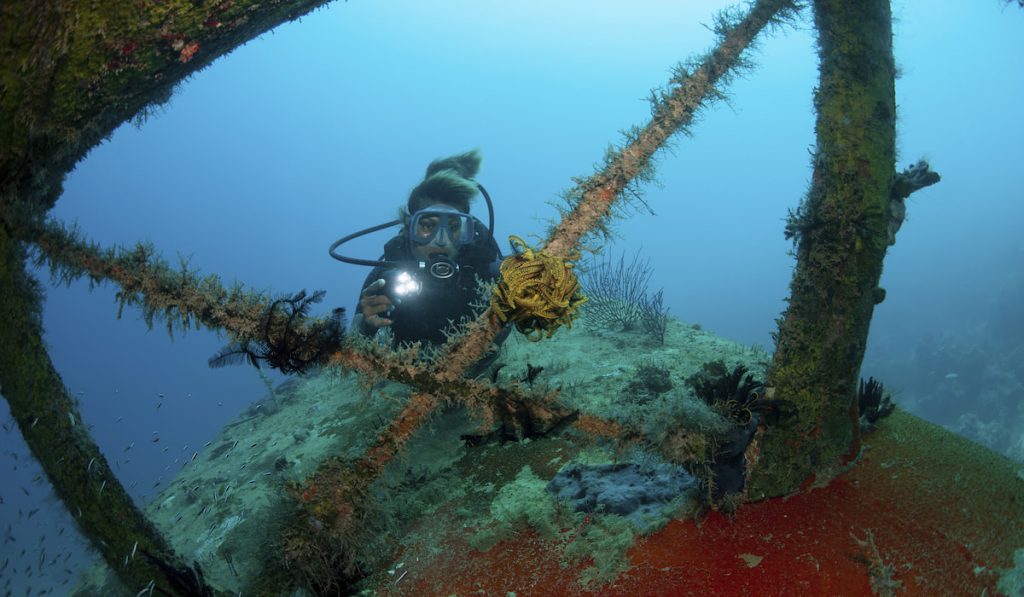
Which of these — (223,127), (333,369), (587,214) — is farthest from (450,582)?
(223,127)

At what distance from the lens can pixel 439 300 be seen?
4.82 meters

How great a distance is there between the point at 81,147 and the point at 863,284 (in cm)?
408

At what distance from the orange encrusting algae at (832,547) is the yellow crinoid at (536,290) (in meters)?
1.28

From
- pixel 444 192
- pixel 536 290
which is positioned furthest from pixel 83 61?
pixel 444 192

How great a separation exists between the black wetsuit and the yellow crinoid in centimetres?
270

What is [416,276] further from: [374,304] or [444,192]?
[444,192]

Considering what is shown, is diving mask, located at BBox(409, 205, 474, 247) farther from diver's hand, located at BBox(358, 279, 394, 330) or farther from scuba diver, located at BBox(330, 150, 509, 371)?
diver's hand, located at BBox(358, 279, 394, 330)

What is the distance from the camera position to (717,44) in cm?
277

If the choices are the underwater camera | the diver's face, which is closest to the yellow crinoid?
the underwater camera

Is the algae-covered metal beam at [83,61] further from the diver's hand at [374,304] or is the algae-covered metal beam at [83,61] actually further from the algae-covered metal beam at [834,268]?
the algae-covered metal beam at [834,268]

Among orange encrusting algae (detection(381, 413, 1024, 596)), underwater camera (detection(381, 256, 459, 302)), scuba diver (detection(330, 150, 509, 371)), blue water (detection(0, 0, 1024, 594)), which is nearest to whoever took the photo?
orange encrusting algae (detection(381, 413, 1024, 596))

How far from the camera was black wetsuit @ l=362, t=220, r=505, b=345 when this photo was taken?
4809 millimetres

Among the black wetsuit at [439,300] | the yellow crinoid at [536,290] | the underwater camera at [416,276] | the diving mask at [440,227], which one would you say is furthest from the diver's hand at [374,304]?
the yellow crinoid at [536,290]

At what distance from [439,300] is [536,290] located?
2.90m
